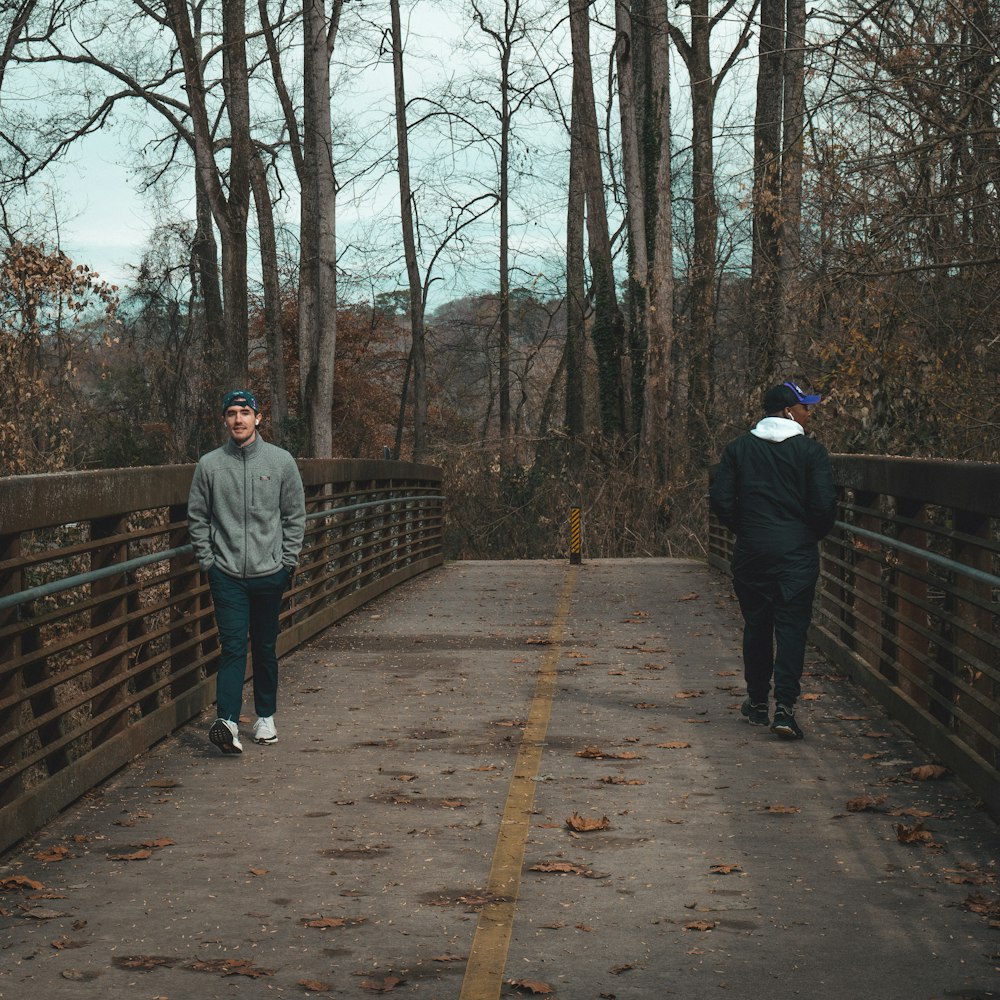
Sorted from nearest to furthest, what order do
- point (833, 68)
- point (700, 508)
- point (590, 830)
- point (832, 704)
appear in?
point (590, 830)
point (832, 704)
point (833, 68)
point (700, 508)

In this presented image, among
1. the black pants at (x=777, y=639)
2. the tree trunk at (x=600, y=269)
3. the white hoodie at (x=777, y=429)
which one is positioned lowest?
the black pants at (x=777, y=639)

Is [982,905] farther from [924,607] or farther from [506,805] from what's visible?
[924,607]

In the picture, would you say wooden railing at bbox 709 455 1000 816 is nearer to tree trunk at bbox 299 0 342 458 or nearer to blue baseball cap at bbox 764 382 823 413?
blue baseball cap at bbox 764 382 823 413

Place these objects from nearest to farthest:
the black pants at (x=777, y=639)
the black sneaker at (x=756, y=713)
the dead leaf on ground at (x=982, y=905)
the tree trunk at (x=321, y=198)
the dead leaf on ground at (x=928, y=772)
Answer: the dead leaf on ground at (x=982, y=905) < the dead leaf on ground at (x=928, y=772) < the black pants at (x=777, y=639) < the black sneaker at (x=756, y=713) < the tree trunk at (x=321, y=198)

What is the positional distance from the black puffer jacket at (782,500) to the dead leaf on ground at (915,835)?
2566 millimetres

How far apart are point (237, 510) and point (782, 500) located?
317cm

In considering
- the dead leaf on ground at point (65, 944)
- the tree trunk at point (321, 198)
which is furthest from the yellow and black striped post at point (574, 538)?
the dead leaf on ground at point (65, 944)

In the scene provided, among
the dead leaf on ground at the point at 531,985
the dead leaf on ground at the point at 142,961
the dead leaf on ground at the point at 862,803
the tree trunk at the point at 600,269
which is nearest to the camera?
the dead leaf on ground at the point at 531,985

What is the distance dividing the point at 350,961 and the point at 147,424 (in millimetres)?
47113

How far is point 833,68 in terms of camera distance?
1109 cm

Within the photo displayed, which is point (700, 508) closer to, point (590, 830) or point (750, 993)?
point (590, 830)

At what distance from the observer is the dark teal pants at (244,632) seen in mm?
8430

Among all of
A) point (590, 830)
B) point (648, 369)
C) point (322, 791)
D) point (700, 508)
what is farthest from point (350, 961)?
point (648, 369)

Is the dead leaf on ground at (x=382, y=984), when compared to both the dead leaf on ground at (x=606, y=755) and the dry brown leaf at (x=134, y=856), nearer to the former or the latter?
the dry brown leaf at (x=134, y=856)
